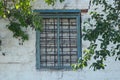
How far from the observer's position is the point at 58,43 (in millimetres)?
10180

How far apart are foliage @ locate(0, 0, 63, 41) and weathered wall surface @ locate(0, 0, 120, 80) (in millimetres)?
286

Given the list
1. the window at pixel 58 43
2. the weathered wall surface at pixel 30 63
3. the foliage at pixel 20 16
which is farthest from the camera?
the window at pixel 58 43

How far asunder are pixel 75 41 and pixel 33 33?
101cm

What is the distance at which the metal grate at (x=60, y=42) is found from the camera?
10219 millimetres

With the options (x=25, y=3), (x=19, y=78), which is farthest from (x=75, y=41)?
(x=25, y=3)

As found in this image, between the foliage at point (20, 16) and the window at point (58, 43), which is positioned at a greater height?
the foliage at point (20, 16)

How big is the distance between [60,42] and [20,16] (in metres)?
1.53

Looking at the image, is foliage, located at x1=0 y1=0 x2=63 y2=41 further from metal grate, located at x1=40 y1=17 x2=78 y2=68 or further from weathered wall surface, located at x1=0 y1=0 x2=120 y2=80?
metal grate, located at x1=40 y1=17 x2=78 y2=68

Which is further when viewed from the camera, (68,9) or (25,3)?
(68,9)

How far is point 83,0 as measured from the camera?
33.0 feet

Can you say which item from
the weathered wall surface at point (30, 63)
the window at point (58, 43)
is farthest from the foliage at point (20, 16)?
the window at point (58, 43)

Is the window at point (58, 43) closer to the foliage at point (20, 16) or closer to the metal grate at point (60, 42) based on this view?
the metal grate at point (60, 42)

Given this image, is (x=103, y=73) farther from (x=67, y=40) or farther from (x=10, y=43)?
(x=10, y=43)

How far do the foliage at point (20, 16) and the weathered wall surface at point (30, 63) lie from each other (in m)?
0.29
